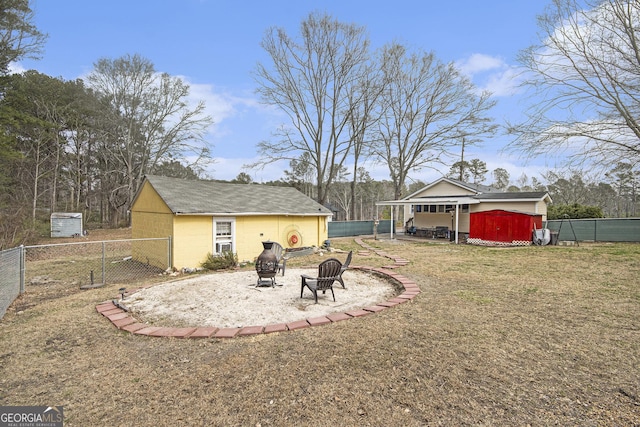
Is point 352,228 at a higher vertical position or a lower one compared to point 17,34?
lower

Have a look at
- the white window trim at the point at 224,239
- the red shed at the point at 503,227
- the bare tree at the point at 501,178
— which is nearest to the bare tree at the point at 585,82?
the red shed at the point at 503,227

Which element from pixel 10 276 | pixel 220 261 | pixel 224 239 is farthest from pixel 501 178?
pixel 10 276

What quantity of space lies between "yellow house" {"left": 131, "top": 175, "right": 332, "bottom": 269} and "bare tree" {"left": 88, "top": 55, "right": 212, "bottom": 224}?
592 inches

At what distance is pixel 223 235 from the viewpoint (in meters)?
10.2

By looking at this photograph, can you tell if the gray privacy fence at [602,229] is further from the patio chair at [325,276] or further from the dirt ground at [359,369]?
the patio chair at [325,276]

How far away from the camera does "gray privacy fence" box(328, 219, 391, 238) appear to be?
2066cm

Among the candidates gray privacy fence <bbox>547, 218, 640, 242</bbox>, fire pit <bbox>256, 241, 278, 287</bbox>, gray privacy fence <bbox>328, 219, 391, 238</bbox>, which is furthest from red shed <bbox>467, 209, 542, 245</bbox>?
fire pit <bbox>256, 241, 278, 287</bbox>

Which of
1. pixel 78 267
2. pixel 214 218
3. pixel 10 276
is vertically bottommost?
pixel 78 267

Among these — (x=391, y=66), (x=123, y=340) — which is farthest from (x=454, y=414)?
(x=391, y=66)

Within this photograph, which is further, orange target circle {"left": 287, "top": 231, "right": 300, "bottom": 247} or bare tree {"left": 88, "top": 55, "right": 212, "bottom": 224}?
bare tree {"left": 88, "top": 55, "right": 212, "bottom": 224}

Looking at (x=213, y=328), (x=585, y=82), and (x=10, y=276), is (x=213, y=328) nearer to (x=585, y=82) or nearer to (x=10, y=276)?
(x=10, y=276)
